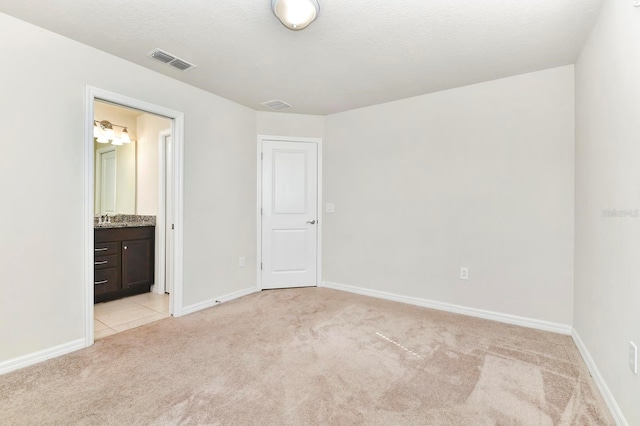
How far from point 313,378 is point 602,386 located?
5.74 ft

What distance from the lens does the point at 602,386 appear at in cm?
181

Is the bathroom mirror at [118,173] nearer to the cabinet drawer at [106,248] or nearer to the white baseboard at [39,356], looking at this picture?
the cabinet drawer at [106,248]

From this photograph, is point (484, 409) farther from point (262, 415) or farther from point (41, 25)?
point (41, 25)

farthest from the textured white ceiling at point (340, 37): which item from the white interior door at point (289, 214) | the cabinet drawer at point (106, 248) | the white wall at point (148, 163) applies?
the cabinet drawer at point (106, 248)

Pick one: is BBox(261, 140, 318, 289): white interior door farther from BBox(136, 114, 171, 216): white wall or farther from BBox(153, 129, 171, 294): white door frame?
BBox(136, 114, 171, 216): white wall

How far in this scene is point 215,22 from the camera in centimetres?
204

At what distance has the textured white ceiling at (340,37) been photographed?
189 cm

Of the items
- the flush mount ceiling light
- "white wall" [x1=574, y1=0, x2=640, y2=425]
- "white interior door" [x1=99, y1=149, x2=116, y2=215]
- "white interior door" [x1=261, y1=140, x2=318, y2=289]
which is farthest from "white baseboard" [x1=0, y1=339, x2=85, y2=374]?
"white wall" [x1=574, y1=0, x2=640, y2=425]

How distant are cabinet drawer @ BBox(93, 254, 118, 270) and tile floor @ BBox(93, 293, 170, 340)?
0.44 m

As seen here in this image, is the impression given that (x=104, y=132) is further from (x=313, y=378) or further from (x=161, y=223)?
(x=313, y=378)

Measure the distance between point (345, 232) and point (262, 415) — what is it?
266cm

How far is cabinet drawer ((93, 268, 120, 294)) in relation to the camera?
341cm

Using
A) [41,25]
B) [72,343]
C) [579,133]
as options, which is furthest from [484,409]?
[41,25]

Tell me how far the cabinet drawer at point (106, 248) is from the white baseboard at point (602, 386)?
4.50 m
